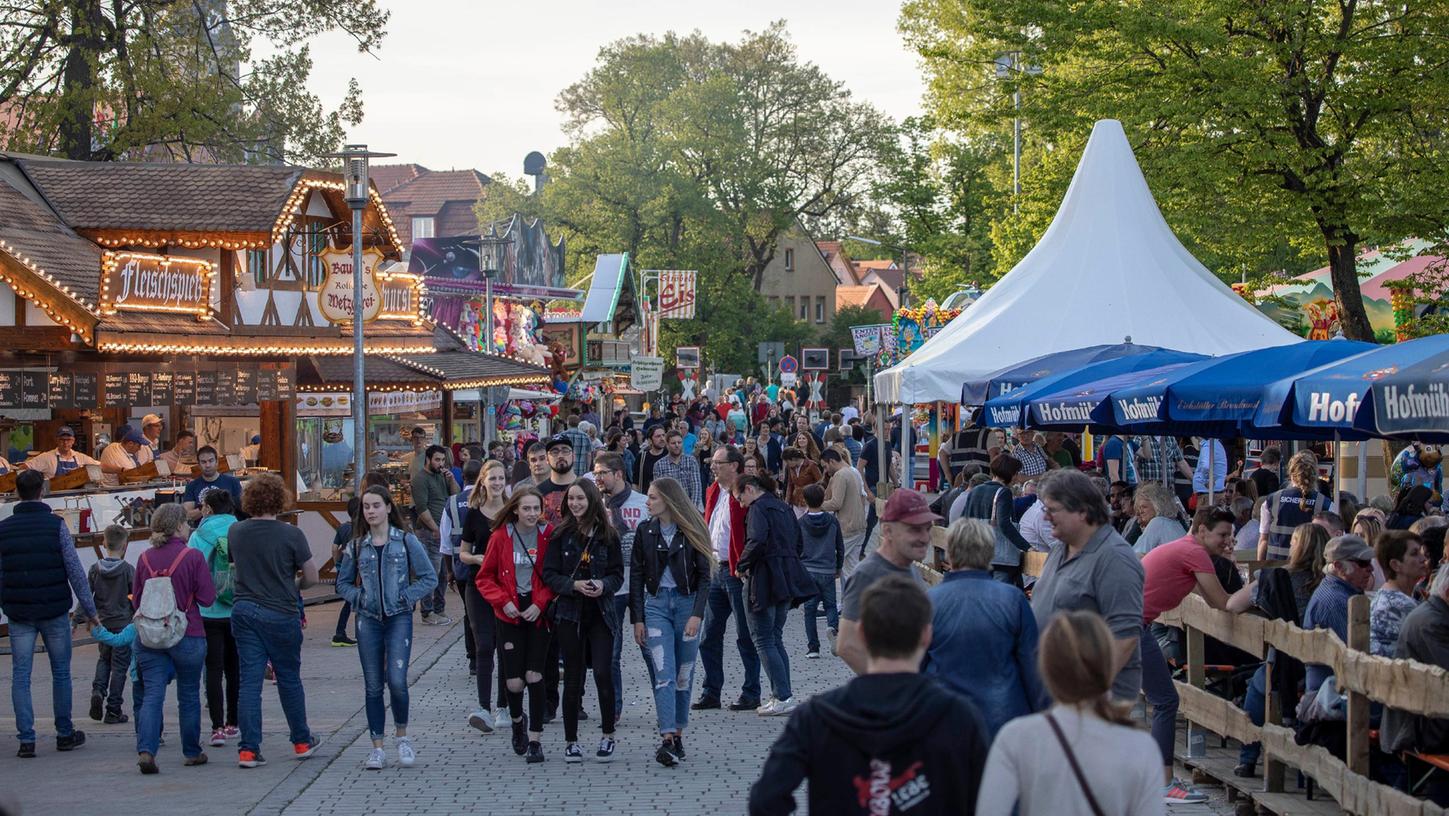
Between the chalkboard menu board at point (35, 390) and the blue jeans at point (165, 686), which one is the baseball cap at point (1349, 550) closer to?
the blue jeans at point (165, 686)

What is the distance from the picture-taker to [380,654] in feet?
32.6

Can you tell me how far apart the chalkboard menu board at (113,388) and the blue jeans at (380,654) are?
11.8m

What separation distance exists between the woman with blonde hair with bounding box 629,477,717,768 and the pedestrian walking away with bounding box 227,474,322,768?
78.1 inches

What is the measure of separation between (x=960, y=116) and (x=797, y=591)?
16.6 m

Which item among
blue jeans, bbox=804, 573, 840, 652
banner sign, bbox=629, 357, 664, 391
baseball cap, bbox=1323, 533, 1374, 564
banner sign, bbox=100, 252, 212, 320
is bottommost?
blue jeans, bbox=804, 573, 840, 652

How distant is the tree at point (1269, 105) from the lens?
22312 millimetres

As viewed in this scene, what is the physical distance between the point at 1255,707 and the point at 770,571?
3.50 meters

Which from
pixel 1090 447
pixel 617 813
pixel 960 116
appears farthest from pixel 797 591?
pixel 960 116

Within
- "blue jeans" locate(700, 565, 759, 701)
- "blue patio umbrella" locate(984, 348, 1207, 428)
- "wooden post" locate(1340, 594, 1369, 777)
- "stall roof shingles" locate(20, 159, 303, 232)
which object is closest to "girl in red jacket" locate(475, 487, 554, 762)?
"blue jeans" locate(700, 565, 759, 701)

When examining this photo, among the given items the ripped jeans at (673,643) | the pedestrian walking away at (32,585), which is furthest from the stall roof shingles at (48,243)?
the ripped jeans at (673,643)

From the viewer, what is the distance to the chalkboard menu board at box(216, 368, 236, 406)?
22.7 m

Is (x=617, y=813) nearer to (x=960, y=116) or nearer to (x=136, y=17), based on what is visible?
(x=960, y=116)

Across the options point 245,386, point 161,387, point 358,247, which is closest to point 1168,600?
point 358,247

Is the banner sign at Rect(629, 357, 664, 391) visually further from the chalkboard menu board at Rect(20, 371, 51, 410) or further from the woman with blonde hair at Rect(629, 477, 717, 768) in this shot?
the woman with blonde hair at Rect(629, 477, 717, 768)
